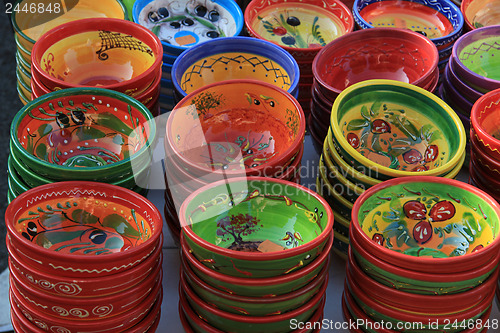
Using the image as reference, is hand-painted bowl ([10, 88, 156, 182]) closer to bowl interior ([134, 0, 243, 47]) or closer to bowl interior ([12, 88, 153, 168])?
bowl interior ([12, 88, 153, 168])

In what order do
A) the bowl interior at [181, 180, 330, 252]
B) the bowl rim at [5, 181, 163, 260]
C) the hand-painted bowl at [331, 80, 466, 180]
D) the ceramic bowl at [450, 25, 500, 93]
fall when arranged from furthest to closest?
the ceramic bowl at [450, 25, 500, 93]
the hand-painted bowl at [331, 80, 466, 180]
the bowl interior at [181, 180, 330, 252]
the bowl rim at [5, 181, 163, 260]

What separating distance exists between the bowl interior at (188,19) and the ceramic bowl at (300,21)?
0.27 feet

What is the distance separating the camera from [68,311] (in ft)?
4.11

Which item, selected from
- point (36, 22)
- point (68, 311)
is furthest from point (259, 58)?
point (68, 311)

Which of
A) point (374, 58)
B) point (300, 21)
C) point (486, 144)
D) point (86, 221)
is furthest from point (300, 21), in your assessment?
point (86, 221)

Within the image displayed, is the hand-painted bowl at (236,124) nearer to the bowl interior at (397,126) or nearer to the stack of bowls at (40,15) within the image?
the bowl interior at (397,126)

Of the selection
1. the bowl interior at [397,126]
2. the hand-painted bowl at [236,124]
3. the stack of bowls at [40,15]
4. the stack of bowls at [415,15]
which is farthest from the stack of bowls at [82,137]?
the stack of bowls at [415,15]

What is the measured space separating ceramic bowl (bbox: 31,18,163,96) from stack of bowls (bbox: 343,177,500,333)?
69cm

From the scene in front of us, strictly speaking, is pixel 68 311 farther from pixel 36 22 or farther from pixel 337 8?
pixel 337 8

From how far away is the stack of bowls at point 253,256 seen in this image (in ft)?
4.06

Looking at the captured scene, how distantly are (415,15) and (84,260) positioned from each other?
1.37 meters

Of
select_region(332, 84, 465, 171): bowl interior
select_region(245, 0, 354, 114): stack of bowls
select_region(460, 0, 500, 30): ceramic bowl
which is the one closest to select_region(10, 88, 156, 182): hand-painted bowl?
select_region(332, 84, 465, 171): bowl interior

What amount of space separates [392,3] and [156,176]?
952 mm

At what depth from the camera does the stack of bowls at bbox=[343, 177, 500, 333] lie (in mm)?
1248
